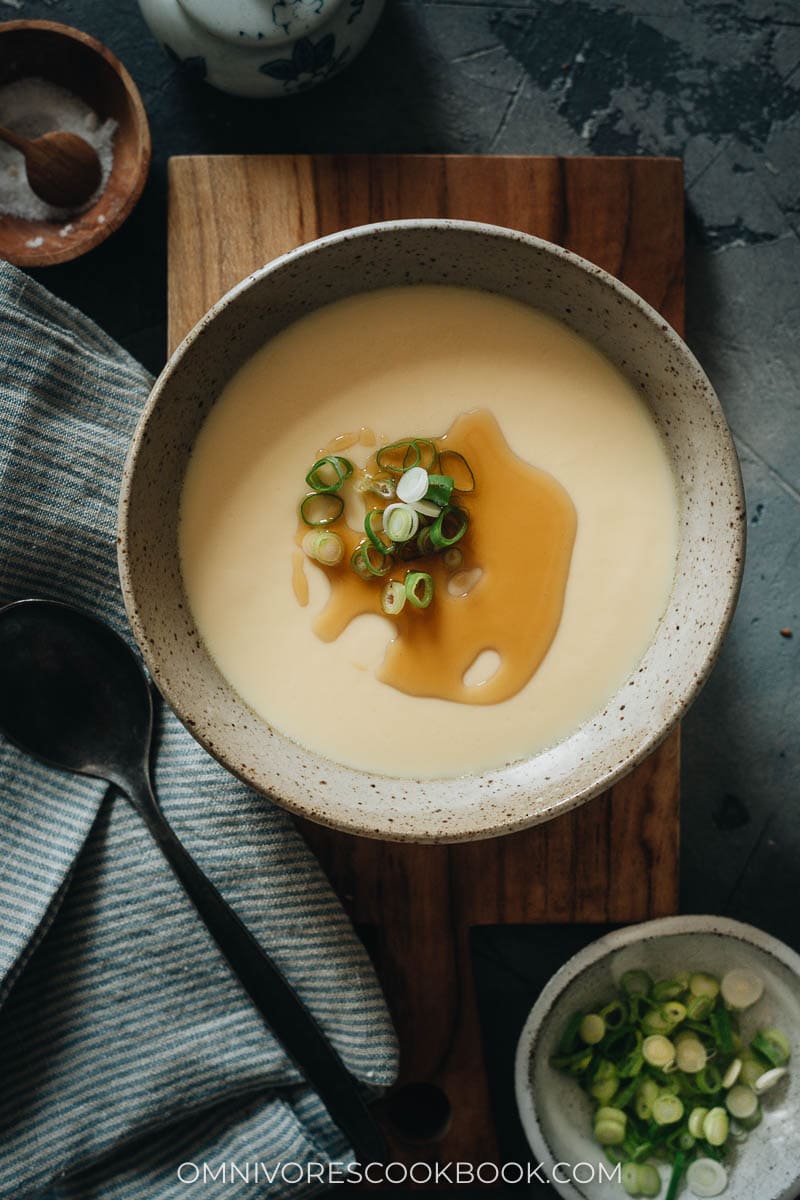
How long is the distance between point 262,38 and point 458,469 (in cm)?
61

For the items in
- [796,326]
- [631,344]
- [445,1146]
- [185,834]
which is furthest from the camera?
[796,326]

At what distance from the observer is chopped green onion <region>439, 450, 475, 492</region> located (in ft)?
4.26

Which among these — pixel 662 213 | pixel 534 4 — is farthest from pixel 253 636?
pixel 534 4

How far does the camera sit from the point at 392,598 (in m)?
1.30

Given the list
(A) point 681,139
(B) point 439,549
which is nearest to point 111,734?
(B) point 439,549

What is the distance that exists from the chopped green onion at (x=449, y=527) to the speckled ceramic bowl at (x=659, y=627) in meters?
0.27

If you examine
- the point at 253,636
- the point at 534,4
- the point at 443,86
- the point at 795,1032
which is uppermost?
the point at 534,4

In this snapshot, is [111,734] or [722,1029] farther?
[722,1029]

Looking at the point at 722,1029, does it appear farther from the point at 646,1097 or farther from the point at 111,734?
the point at 111,734


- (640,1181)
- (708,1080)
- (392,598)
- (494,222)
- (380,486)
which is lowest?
(640,1181)

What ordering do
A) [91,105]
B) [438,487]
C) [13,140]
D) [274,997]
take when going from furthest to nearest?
[91,105] < [13,140] < [274,997] < [438,487]

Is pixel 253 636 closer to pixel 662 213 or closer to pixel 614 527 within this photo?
pixel 614 527

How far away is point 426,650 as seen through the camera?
131 centimetres

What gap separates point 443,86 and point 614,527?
80 centimetres
